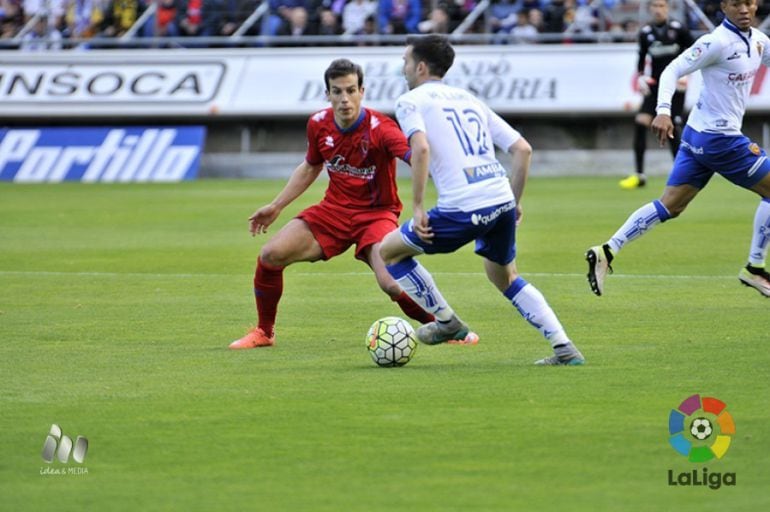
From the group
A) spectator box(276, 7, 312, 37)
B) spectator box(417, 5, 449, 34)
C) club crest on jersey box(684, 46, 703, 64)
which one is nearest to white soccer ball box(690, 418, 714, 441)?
club crest on jersey box(684, 46, 703, 64)

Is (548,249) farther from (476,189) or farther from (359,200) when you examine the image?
(476,189)

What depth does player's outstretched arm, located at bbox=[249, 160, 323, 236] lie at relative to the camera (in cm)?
925

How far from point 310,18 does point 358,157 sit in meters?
21.5

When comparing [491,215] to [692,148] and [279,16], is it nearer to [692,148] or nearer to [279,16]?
[692,148]

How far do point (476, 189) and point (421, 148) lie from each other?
430 millimetres

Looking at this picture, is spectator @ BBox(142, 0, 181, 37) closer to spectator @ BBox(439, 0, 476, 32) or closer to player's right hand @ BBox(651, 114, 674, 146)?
spectator @ BBox(439, 0, 476, 32)

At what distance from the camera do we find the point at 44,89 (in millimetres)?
29438

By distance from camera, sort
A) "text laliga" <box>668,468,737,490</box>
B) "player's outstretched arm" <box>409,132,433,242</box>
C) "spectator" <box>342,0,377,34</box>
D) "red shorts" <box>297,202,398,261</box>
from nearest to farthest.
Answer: "text laliga" <box>668,468,737,490</box> → "player's outstretched arm" <box>409,132,433,242</box> → "red shorts" <box>297,202,398,261</box> → "spectator" <box>342,0,377,34</box>

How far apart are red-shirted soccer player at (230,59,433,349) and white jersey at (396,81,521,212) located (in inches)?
50.7

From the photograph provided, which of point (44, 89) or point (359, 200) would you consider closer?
point (359, 200)

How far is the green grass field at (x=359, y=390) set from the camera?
5488mm

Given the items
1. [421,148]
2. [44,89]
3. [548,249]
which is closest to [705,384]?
[421,148]

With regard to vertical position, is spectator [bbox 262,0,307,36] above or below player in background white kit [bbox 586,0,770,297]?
below

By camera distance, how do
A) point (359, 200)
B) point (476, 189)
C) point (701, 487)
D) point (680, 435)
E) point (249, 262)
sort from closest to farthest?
1. point (701, 487)
2. point (680, 435)
3. point (476, 189)
4. point (359, 200)
5. point (249, 262)
